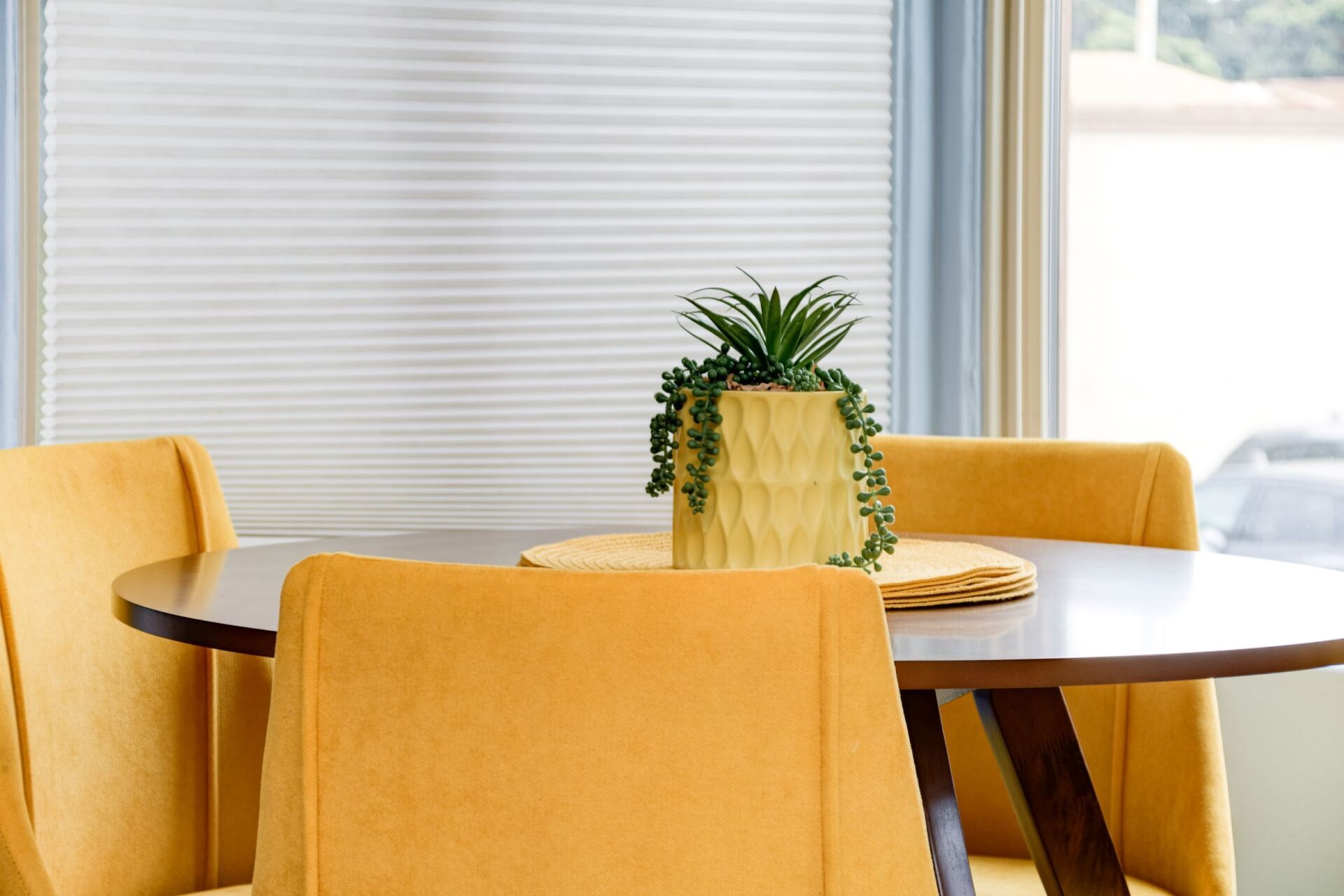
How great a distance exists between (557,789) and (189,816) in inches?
43.3

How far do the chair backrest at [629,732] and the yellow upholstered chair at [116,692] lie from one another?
85 cm

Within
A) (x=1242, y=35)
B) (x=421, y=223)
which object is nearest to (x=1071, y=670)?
(x=1242, y=35)

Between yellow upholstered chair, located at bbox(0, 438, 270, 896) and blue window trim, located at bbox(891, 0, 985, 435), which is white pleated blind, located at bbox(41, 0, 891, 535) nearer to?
blue window trim, located at bbox(891, 0, 985, 435)

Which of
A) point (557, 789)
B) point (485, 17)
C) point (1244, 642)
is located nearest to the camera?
point (557, 789)

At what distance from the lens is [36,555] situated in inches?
55.8

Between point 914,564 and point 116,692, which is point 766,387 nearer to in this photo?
point 914,564

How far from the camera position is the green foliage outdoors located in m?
2.31

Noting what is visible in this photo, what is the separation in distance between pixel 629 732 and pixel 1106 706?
4.03 feet

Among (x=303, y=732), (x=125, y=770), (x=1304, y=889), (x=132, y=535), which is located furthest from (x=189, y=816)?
(x=1304, y=889)

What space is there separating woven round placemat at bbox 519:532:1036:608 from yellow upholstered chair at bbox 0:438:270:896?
516mm

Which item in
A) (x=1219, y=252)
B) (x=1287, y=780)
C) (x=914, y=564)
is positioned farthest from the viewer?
(x=1219, y=252)

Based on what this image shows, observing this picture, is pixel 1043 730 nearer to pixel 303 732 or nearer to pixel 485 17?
pixel 303 732

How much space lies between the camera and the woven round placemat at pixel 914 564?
1.10 m

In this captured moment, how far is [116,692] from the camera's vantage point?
150 cm
